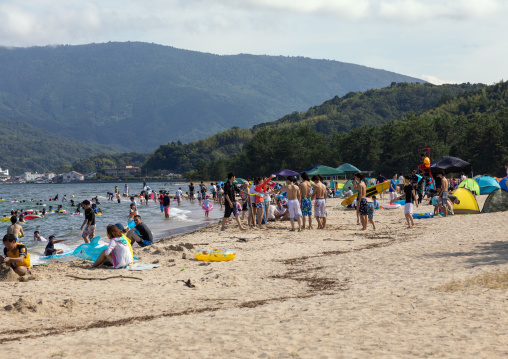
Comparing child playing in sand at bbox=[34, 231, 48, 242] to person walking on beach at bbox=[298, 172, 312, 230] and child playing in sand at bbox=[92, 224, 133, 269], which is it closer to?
child playing in sand at bbox=[92, 224, 133, 269]

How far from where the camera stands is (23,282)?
8.33 meters

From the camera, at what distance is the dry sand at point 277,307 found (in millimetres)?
4791

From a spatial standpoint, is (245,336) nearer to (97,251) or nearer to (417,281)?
(417,281)

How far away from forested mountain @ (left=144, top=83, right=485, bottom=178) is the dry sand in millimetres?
133322

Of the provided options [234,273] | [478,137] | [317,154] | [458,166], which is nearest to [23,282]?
[234,273]

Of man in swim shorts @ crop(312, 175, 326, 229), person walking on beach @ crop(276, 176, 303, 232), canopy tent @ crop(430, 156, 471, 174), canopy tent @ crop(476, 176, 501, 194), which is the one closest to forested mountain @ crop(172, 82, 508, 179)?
canopy tent @ crop(476, 176, 501, 194)

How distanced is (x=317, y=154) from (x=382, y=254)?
238 feet

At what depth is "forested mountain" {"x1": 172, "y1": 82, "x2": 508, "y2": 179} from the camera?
5394cm

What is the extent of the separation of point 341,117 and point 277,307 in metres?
143

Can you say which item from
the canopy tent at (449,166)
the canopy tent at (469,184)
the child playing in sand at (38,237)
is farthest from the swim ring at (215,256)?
the canopy tent at (449,166)

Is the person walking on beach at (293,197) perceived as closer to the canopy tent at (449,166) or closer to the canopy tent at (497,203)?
the canopy tent at (497,203)

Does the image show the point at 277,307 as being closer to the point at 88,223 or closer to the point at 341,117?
the point at 88,223

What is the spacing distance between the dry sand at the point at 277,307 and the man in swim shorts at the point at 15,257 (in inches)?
11.7

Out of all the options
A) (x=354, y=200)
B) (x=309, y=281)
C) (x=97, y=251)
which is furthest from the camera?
(x=354, y=200)
